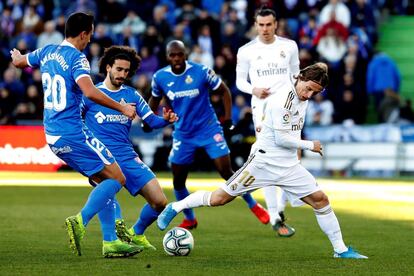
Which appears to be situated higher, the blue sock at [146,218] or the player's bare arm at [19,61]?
the player's bare arm at [19,61]

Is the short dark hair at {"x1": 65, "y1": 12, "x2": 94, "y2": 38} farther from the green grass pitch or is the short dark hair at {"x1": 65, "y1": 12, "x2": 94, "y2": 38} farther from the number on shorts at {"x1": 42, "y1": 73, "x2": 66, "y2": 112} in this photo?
the green grass pitch

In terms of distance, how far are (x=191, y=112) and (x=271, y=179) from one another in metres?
3.19

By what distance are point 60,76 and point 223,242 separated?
3.03m

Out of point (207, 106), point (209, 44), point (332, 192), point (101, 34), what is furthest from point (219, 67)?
point (207, 106)

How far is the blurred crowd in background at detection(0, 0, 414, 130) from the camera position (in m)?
26.0

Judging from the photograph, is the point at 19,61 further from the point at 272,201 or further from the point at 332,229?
the point at 272,201

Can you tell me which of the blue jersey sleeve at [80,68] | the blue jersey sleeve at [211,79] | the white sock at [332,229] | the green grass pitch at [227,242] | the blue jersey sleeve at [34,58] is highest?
the blue jersey sleeve at [34,58]

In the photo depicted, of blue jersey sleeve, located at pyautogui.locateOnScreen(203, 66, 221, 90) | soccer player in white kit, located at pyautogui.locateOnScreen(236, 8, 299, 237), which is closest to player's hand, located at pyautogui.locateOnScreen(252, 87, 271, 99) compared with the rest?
soccer player in white kit, located at pyautogui.locateOnScreen(236, 8, 299, 237)

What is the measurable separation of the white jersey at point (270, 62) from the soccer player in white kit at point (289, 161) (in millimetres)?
2663

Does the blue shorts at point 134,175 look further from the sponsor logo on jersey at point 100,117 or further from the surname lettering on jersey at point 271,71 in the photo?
the surname lettering on jersey at point 271,71

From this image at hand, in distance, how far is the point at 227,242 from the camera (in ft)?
39.7

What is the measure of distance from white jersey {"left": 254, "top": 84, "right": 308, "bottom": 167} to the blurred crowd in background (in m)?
13.2

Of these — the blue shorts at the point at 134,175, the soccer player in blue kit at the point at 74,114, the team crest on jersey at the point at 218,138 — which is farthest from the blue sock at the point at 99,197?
the team crest on jersey at the point at 218,138

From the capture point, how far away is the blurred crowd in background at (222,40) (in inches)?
1024
